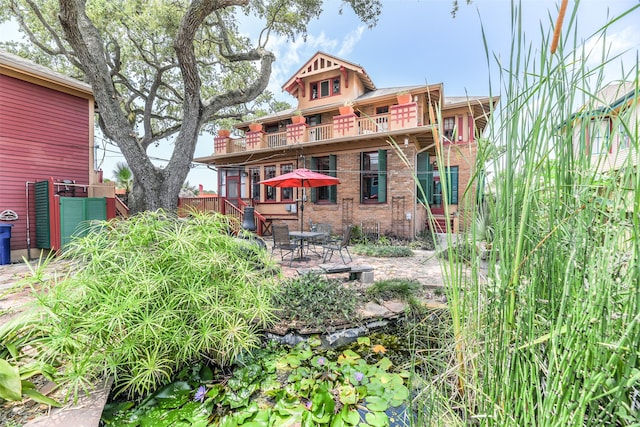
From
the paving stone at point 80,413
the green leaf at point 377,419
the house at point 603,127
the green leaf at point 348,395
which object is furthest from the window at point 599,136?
the paving stone at point 80,413

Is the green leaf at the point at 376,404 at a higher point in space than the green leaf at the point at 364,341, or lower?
higher

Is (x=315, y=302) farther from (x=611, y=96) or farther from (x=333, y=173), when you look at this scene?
(x=333, y=173)

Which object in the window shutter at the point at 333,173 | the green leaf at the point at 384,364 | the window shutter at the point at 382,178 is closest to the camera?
the green leaf at the point at 384,364

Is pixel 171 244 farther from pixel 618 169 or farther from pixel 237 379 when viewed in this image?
pixel 618 169

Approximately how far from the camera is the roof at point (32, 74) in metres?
6.57

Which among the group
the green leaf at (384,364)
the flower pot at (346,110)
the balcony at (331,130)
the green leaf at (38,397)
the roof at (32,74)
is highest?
the flower pot at (346,110)

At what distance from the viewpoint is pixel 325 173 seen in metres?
11.2

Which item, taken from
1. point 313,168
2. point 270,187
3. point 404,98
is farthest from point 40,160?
point 404,98

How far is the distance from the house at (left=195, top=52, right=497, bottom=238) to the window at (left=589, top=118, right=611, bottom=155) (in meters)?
7.55

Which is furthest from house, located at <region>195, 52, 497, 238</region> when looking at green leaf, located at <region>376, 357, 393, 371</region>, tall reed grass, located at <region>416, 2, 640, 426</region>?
tall reed grass, located at <region>416, 2, 640, 426</region>

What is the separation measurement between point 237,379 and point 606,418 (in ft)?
7.12

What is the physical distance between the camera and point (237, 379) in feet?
7.14

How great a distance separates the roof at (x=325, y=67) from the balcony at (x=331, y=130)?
281 centimetres

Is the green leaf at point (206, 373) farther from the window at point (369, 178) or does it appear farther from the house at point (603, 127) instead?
the window at point (369, 178)
